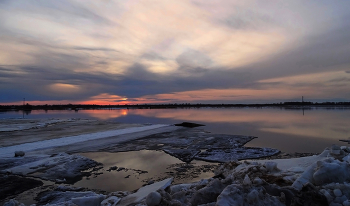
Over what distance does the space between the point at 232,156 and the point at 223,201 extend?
5.65 meters

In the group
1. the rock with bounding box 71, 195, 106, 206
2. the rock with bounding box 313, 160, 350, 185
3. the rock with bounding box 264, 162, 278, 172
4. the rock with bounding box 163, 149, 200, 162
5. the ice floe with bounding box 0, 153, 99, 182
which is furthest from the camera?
the rock with bounding box 163, 149, 200, 162

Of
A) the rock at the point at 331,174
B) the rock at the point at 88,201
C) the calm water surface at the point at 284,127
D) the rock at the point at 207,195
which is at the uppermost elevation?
the rock at the point at 331,174

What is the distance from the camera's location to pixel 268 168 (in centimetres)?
480

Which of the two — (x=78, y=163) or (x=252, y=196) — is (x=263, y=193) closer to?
(x=252, y=196)

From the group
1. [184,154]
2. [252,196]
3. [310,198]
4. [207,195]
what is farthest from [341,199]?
[184,154]

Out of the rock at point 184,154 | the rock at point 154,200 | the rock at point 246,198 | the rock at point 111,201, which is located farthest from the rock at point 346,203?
the rock at point 184,154

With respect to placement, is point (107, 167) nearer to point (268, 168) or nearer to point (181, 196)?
point (181, 196)

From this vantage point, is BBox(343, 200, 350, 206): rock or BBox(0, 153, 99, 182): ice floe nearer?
BBox(343, 200, 350, 206): rock

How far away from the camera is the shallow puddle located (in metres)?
5.55

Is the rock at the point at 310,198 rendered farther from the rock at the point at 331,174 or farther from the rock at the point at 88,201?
the rock at the point at 88,201

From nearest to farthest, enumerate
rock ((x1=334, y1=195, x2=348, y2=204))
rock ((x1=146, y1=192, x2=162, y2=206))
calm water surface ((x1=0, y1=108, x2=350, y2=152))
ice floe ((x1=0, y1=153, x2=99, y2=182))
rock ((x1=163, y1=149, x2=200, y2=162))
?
rock ((x1=334, y1=195, x2=348, y2=204))
rock ((x1=146, y1=192, x2=162, y2=206))
ice floe ((x1=0, y1=153, x2=99, y2=182))
rock ((x1=163, y1=149, x2=200, y2=162))
calm water surface ((x1=0, y1=108, x2=350, y2=152))

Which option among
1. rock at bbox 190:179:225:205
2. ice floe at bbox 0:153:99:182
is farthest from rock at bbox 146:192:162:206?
ice floe at bbox 0:153:99:182

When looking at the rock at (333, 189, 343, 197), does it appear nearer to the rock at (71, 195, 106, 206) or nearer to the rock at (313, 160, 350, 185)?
the rock at (313, 160, 350, 185)

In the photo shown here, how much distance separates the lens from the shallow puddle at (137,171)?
18.2 feet
